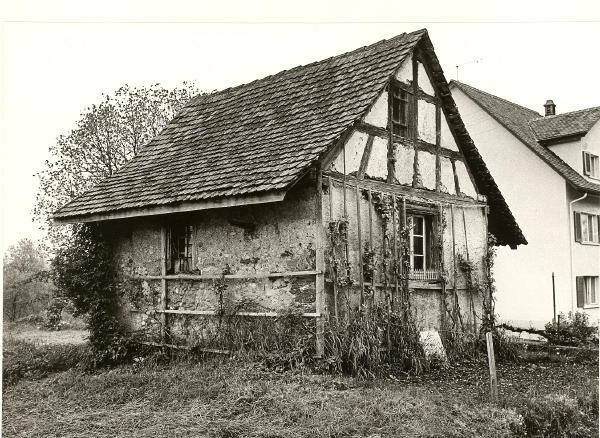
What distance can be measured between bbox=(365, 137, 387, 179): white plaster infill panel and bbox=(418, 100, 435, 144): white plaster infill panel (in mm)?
1297

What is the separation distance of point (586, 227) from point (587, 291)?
2.04 m

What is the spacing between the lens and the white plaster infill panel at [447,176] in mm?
12328

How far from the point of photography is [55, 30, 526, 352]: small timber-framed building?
31.7 feet

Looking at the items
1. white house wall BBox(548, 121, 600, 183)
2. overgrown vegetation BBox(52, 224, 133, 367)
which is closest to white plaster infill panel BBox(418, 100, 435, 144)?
overgrown vegetation BBox(52, 224, 133, 367)

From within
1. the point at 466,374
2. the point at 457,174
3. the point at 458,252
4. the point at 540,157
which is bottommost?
the point at 466,374

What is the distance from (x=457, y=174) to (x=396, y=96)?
2428 millimetres

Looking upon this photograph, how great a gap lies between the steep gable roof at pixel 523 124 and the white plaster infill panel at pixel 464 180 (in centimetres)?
587

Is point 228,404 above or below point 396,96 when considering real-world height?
below

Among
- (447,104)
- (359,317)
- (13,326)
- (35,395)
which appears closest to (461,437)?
(359,317)

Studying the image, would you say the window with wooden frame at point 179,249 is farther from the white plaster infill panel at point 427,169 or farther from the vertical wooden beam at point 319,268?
the white plaster infill panel at point 427,169

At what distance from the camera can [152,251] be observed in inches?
466

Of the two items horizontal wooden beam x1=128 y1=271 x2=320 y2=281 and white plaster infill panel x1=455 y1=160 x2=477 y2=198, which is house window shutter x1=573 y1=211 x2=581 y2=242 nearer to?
white plaster infill panel x1=455 y1=160 x2=477 y2=198

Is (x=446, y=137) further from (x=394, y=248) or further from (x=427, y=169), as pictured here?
(x=394, y=248)

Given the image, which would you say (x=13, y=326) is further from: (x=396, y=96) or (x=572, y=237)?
(x=572, y=237)
